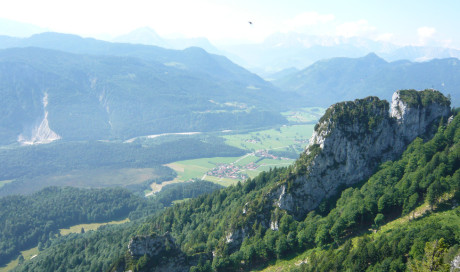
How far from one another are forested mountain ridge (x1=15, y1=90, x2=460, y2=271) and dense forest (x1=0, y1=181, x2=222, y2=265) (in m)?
64.9

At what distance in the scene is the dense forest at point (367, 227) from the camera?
54.9 m

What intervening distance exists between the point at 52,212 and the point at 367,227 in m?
157

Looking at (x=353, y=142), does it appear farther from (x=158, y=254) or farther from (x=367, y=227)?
(x=158, y=254)

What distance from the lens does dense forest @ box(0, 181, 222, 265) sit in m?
155

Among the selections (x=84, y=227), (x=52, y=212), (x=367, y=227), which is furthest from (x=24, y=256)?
(x=367, y=227)

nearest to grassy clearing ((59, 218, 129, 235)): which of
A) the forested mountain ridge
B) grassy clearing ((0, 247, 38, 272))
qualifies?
grassy clearing ((0, 247, 38, 272))

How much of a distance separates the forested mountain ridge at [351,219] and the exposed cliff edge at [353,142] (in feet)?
1.12

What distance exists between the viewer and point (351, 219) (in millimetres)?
72375

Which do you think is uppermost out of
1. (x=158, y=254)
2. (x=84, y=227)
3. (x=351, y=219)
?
(x=351, y=219)

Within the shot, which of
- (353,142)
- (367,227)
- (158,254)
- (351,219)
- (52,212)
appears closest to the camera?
(351,219)

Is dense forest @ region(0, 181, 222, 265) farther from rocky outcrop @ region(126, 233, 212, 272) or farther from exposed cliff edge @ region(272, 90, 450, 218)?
exposed cliff edge @ region(272, 90, 450, 218)

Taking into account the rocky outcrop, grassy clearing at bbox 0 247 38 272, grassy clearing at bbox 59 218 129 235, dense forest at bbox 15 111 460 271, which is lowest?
grassy clearing at bbox 0 247 38 272

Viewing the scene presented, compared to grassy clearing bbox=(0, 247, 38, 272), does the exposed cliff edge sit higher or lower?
higher

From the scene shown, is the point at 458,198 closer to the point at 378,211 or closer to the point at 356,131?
the point at 378,211
